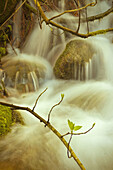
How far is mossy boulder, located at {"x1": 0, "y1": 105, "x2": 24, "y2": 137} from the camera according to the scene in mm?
2222

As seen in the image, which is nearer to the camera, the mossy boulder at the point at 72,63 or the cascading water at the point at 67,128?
the cascading water at the point at 67,128

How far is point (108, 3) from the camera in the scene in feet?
31.2

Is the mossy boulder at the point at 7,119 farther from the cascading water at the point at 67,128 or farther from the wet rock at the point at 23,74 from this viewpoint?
the wet rock at the point at 23,74

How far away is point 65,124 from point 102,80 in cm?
317

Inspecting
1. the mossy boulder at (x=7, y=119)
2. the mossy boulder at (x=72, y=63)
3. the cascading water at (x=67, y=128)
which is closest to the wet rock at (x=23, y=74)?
the cascading water at (x=67, y=128)

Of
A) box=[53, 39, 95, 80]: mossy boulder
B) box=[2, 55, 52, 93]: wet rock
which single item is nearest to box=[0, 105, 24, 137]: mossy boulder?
box=[2, 55, 52, 93]: wet rock

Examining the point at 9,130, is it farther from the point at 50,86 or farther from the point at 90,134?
the point at 50,86

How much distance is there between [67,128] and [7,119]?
0.94 m

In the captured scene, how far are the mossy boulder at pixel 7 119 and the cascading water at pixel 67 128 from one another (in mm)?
91

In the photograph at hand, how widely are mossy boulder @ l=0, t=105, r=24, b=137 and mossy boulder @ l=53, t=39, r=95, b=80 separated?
3034mm

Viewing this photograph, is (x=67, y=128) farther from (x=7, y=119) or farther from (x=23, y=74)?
(x=23, y=74)

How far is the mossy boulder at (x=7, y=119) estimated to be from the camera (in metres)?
2.22

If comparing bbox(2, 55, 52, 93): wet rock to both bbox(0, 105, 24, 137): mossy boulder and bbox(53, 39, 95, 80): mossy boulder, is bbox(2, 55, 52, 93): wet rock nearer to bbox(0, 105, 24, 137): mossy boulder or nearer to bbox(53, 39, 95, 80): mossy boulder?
bbox(53, 39, 95, 80): mossy boulder

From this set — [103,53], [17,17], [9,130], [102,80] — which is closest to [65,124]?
[9,130]
